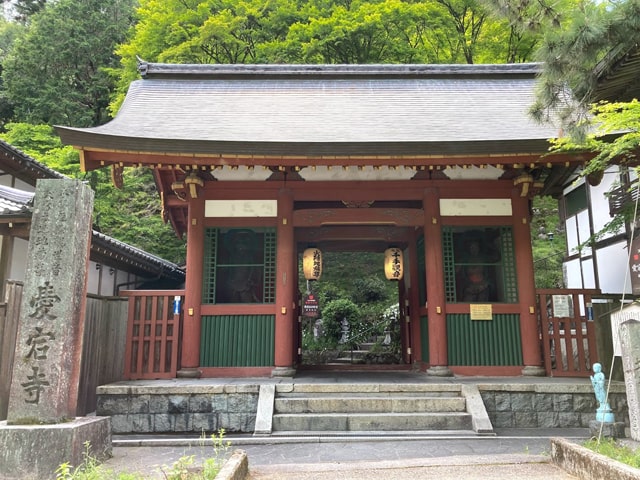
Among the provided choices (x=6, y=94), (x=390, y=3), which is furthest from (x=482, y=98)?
(x=6, y=94)

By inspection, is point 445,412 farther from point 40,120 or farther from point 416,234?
point 40,120

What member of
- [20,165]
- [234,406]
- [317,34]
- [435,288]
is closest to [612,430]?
[435,288]

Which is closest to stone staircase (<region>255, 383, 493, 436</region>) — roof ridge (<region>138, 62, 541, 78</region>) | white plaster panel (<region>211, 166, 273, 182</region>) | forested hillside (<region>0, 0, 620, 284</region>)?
white plaster panel (<region>211, 166, 273, 182</region>)

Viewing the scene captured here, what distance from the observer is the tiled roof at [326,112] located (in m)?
6.94

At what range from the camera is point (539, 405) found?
641 centimetres

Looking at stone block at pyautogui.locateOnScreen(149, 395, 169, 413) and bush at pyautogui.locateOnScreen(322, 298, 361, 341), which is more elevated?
bush at pyautogui.locateOnScreen(322, 298, 361, 341)

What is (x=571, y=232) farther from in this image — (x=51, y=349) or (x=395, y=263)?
(x=51, y=349)

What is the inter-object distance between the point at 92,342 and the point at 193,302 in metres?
1.59

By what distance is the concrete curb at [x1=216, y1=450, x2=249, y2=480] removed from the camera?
342 cm

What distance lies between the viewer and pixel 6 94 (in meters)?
21.2

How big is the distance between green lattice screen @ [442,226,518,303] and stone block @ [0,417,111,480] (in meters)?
5.81

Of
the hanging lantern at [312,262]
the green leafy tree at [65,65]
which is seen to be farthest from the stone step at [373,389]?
the green leafy tree at [65,65]

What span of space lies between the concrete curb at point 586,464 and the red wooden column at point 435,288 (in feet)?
9.90

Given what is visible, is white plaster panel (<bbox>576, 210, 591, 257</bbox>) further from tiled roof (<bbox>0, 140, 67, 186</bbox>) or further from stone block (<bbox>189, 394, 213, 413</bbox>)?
tiled roof (<bbox>0, 140, 67, 186</bbox>)
